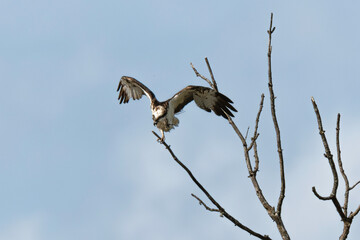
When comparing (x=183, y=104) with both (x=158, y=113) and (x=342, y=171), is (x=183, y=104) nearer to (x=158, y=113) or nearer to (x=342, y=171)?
(x=158, y=113)

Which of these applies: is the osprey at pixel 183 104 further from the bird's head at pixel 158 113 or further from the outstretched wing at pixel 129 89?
the outstretched wing at pixel 129 89

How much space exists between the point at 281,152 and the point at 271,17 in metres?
1.49

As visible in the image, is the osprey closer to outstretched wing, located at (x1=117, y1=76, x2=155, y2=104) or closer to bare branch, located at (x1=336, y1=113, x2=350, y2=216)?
outstretched wing, located at (x1=117, y1=76, x2=155, y2=104)

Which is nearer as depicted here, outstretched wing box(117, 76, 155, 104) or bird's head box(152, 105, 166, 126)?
bird's head box(152, 105, 166, 126)

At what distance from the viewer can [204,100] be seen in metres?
13.0

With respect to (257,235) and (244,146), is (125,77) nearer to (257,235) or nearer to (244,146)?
(244,146)

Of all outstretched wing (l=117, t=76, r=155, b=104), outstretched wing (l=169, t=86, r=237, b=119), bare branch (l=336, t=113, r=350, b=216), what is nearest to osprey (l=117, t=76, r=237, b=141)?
outstretched wing (l=169, t=86, r=237, b=119)

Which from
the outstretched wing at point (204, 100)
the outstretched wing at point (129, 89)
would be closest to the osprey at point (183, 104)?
the outstretched wing at point (204, 100)

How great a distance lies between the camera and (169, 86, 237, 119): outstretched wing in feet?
40.6

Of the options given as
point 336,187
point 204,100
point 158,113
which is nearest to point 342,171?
point 336,187

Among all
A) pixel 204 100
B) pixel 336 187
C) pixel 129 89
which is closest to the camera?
pixel 336 187

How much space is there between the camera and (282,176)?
20.7 ft

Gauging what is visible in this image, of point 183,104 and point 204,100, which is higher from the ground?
point 183,104

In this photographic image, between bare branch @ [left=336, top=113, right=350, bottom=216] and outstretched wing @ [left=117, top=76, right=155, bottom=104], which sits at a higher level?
outstretched wing @ [left=117, top=76, right=155, bottom=104]
